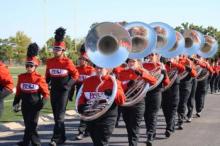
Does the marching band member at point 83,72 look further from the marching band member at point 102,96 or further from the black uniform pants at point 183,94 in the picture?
the marching band member at point 102,96

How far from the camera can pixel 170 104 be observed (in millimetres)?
9516

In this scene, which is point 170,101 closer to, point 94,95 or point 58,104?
point 58,104

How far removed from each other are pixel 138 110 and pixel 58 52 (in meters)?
1.84

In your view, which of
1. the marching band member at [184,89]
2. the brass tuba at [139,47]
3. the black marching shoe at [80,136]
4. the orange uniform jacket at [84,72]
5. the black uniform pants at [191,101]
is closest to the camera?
the brass tuba at [139,47]

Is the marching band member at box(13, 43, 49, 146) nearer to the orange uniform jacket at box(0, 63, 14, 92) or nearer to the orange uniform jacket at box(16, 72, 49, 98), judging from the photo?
A: the orange uniform jacket at box(16, 72, 49, 98)

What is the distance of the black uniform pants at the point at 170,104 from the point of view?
948cm

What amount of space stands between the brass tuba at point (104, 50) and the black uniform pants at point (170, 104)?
3.63 metres

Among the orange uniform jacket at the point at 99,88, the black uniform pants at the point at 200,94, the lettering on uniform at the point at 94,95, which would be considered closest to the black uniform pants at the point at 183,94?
the black uniform pants at the point at 200,94

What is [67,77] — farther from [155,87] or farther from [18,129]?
[18,129]

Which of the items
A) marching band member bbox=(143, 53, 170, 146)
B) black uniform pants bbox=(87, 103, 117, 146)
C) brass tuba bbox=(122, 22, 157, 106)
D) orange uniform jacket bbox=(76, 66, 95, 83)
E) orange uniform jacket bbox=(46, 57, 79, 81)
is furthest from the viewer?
orange uniform jacket bbox=(76, 66, 95, 83)

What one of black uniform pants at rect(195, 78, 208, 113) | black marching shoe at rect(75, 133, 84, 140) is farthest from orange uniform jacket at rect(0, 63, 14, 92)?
black uniform pants at rect(195, 78, 208, 113)

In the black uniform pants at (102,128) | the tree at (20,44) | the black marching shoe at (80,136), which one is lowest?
the tree at (20,44)

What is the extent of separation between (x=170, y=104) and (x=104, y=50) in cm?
397

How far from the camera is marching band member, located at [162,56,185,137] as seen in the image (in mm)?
9484
